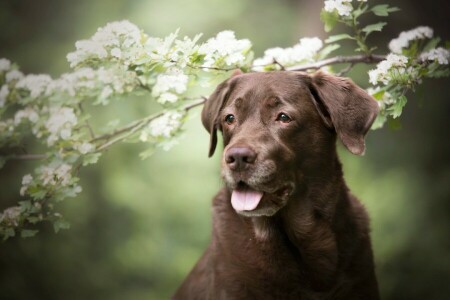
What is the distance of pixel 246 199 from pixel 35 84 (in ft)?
5.54

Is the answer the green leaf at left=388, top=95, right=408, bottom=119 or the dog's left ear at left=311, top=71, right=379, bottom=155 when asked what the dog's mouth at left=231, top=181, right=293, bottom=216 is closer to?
the dog's left ear at left=311, top=71, right=379, bottom=155

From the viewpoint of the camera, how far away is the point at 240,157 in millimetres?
2484

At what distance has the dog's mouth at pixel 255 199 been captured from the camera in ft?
8.54

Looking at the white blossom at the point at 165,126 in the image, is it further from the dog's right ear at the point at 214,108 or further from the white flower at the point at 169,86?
the dog's right ear at the point at 214,108

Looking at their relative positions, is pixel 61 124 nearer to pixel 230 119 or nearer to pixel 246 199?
pixel 230 119

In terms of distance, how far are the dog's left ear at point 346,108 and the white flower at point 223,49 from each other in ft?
1.70

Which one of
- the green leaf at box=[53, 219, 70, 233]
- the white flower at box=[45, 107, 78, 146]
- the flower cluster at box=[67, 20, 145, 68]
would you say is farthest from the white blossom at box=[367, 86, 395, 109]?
the green leaf at box=[53, 219, 70, 233]

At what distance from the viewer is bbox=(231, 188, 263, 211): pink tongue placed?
2.60 metres

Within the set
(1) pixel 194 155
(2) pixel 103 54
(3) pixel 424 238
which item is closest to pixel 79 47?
(2) pixel 103 54

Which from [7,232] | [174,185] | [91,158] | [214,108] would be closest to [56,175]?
[91,158]

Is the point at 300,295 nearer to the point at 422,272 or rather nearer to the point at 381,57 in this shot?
the point at 381,57

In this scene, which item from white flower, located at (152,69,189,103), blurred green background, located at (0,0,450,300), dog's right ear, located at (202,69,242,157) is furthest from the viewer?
blurred green background, located at (0,0,450,300)

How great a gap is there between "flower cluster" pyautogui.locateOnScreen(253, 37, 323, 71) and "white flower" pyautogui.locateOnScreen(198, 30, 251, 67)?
234mm

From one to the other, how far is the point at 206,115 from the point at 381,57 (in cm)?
108
